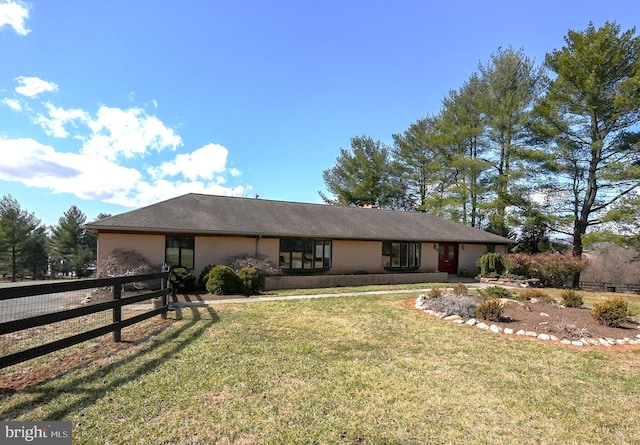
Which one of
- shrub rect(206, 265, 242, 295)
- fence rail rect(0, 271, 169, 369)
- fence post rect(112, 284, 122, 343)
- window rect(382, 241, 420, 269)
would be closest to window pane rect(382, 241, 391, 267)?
window rect(382, 241, 420, 269)

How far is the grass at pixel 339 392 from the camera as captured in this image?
130 inches

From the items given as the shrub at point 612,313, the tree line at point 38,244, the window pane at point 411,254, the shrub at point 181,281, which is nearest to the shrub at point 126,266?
the shrub at point 181,281

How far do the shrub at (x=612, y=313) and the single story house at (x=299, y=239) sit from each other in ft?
30.2

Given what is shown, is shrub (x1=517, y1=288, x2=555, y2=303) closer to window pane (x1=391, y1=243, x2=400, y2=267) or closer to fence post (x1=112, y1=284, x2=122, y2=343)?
window pane (x1=391, y1=243, x2=400, y2=267)

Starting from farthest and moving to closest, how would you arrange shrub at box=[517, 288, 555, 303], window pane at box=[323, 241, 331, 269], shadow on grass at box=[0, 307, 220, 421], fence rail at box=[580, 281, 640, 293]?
fence rail at box=[580, 281, 640, 293], window pane at box=[323, 241, 331, 269], shrub at box=[517, 288, 555, 303], shadow on grass at box=[0, 307, 220, 421]

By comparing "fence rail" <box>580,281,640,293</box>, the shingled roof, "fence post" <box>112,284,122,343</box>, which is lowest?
"fence rail" <box>580,281,640,293</box>

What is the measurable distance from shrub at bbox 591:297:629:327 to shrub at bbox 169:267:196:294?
1267cm

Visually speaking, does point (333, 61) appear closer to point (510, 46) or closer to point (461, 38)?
point (461, 38)

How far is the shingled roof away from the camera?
13.2 meters

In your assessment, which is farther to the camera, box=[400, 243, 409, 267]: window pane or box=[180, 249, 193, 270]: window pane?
box=[400, 243, 409, 267]: window pane

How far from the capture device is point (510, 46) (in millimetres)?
25766

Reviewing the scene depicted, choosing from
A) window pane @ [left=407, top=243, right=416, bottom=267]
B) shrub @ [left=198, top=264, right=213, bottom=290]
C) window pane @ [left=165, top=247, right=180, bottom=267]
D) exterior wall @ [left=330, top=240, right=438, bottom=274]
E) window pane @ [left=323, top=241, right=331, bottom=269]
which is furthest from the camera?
window pane @ [left=407, top=243, right=416, bottom=267]

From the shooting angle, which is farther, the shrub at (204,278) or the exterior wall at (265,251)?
the exterior wall at (265,251)

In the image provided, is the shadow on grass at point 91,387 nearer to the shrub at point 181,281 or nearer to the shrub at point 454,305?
the shrub at point 181,281
